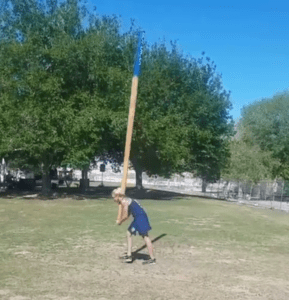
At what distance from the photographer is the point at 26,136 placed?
27.1m

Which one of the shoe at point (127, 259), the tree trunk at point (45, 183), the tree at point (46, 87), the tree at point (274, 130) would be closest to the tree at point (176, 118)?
the tree at point (46, 87)

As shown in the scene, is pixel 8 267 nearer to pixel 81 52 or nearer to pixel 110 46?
pixel 81 52

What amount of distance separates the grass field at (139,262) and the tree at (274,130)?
32.0 metres

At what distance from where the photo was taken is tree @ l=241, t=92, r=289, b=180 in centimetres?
4953

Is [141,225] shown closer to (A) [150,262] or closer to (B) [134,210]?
(B) [134,210]

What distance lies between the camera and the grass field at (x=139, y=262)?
8.08 meters

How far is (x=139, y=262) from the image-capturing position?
34.3 ft

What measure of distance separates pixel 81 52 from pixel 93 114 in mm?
4043

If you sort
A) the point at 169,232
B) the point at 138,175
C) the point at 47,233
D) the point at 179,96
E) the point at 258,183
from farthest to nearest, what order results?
the point at 258,183 → the point at 138,175 → the point at 179,96 → the point at 169,232 → the point at 47,233

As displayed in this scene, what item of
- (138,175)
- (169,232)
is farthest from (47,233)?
(138,175)

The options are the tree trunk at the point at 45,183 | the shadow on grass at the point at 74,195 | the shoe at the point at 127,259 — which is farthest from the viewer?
the tree trunk at the point at 45,183

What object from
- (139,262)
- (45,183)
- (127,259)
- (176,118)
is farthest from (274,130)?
(127,259)

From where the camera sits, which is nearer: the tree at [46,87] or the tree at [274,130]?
the tree at [46,87]

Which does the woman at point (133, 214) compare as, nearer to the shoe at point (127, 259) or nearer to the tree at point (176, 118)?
the shoe at point (127, 259)
